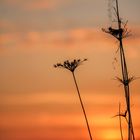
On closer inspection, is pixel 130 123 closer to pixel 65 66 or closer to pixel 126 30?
pixel 126 30

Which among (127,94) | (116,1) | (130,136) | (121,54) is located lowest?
(130,136)

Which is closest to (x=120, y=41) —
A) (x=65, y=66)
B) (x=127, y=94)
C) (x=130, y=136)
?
(x=127, y=94)

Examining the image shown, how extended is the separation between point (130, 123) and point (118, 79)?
302cm

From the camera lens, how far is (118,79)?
103ft

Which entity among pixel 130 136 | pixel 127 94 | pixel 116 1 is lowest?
pixel 130 136

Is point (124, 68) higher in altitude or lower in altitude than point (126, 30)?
lower

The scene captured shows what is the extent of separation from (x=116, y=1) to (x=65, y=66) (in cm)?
1031

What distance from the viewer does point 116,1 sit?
2920 cm

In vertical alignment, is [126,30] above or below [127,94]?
above

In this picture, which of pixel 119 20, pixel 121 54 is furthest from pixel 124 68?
pixel 119 20

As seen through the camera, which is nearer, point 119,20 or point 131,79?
point 119,20

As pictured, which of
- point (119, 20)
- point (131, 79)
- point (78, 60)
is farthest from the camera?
point (78, 60)

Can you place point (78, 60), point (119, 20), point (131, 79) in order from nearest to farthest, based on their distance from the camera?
point (119, 20)
point (131, 79)
point (78, 60)

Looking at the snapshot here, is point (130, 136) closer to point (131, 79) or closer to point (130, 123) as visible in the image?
point (130, 123)
